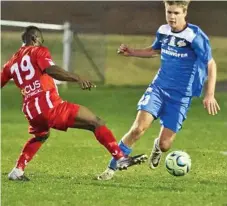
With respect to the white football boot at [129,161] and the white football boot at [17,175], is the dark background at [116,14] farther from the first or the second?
the white football boot at [129,161]

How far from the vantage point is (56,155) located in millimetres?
13711

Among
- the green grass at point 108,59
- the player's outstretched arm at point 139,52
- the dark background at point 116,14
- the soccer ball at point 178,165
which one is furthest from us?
the dark background at point 116,14

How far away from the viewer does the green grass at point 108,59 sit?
28578 mm

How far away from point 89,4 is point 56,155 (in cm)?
3010

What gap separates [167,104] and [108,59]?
22.4m

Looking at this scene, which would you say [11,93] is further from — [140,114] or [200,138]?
[140,114]

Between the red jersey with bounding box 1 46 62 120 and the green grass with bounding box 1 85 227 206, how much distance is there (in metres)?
0.86

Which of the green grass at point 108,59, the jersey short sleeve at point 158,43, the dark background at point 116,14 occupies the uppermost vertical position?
the jersey short sleeve at point 158,43

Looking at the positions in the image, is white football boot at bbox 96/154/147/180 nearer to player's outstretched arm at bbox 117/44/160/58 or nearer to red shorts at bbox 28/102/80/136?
red shorts at bbox 28/102/80/136

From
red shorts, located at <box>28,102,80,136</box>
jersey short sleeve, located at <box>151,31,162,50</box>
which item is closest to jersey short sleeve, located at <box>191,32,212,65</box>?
jersey short sleeve, located at <box>151,31,162,50</box>

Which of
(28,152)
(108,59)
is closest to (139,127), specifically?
(28,152)

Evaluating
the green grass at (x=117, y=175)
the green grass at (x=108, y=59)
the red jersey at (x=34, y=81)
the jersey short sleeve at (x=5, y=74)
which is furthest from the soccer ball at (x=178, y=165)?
the green grass at (x=108, y=59)

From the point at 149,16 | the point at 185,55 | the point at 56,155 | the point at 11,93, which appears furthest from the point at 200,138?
the point at 149,16

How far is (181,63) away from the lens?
1115 cm
